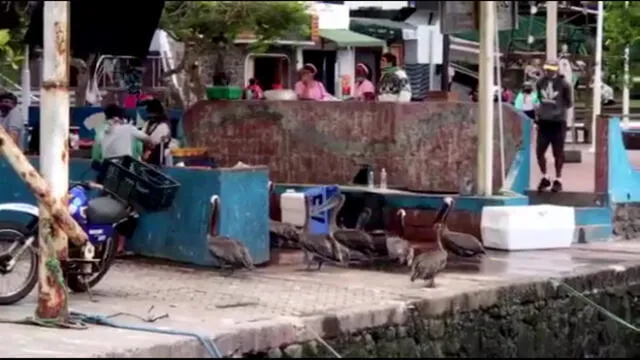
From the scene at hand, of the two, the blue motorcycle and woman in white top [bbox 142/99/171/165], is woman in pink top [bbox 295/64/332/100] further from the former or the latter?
the blue motorcycle

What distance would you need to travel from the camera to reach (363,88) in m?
17.8

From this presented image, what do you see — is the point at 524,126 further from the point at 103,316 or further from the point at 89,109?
the point at 103,316

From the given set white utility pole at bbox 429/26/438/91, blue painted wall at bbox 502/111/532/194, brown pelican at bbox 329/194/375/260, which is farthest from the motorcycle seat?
white utility pole at bbox 429/26/438/91

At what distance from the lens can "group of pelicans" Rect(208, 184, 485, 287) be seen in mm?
11938

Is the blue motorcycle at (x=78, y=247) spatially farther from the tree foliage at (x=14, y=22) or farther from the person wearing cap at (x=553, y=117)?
the person wearing cap at (x=553, y=117)

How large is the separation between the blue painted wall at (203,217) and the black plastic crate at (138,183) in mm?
250

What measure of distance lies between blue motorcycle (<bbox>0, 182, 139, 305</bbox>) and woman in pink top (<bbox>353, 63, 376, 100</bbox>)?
18.6 ft

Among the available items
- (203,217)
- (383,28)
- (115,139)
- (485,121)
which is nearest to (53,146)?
(203,217)

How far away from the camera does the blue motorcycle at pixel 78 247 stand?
1030cm

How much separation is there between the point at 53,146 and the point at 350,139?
6972 millimetres

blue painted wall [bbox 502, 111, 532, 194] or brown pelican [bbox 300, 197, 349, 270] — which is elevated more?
blue painted wall [bbox 502, 111, 532, 194]

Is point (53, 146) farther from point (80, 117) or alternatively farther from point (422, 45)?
point (422, 45)

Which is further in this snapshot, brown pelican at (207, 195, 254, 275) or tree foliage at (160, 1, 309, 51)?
brown pelican at (207, 195, 254, 275)

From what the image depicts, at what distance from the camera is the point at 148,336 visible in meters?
8.80
